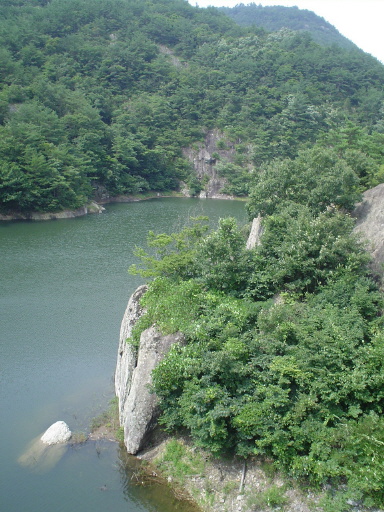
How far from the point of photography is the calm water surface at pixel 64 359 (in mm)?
13211

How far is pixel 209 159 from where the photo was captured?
8969cm

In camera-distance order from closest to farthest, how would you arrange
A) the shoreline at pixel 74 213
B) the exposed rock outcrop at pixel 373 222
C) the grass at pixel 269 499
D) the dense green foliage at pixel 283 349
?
the grass at pixel 269 499 < the dense green foliage at pixel 283 349 < the exposed rock outcrop at pixel 373 222 < the shoreline at pixel 74 213

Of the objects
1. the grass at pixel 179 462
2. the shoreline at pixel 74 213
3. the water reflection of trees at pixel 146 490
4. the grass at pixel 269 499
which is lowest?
the shoreline at pixel 74 213

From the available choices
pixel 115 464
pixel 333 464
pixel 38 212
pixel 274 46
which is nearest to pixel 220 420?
pixel 333 464

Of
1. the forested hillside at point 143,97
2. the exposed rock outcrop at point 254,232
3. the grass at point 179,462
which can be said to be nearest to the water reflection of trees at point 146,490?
the grass at point 179,462

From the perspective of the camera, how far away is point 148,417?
1423cm

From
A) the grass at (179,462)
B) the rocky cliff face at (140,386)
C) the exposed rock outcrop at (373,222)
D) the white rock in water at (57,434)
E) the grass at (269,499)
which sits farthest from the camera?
the exposed rock outcrop at (373,222)

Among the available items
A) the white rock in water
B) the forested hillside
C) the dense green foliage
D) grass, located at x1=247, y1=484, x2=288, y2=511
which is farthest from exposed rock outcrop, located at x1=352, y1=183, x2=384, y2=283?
the forested hillside

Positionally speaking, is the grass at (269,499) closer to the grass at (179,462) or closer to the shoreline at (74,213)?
the grass at (179,462)

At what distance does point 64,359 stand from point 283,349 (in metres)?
11.6

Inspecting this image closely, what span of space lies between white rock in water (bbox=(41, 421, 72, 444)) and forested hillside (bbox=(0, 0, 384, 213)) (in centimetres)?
3864

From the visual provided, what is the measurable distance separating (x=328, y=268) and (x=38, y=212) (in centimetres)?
4275

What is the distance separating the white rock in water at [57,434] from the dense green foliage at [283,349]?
12.9 feet

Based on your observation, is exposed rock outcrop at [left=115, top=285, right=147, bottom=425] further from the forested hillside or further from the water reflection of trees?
the forested hillside
